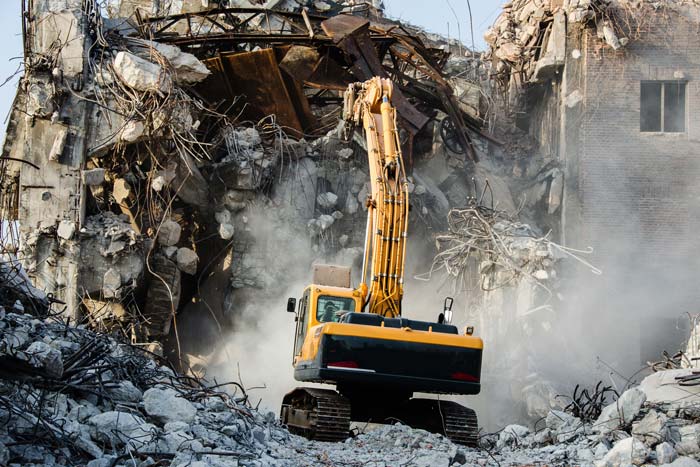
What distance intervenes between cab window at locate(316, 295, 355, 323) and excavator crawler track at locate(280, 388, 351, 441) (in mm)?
954

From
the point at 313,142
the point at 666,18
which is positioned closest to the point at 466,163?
the point at 313,142

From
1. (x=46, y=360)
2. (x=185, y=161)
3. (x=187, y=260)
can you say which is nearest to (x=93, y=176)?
(x=185, y=161)

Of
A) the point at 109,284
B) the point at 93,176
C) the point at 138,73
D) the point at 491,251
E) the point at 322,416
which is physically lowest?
the point at 322,416

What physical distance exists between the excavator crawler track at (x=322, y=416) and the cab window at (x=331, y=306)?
37.6 inches

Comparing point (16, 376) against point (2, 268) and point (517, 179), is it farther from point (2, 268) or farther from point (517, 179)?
point (517, 179)

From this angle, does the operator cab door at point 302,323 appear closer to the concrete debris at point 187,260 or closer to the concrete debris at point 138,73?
the concrete debris at point 187,260

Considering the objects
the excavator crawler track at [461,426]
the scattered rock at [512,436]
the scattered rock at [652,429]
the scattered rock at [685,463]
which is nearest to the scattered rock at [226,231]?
the excavator crawler track at [461,426]

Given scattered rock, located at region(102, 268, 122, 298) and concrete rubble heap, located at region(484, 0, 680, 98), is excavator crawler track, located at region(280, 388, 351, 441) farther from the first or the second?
concrete rubble heap, located at region(484, 0, 680, 98)

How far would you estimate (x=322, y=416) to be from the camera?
10266 millimetres

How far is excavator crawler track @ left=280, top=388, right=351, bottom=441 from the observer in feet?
33.7

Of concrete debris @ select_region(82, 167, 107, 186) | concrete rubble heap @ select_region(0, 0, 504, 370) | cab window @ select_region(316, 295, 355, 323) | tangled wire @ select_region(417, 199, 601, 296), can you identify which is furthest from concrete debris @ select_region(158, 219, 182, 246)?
cab window @ select_region(316, 295, 355, 323)

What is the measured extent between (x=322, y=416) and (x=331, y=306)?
183 centimetres

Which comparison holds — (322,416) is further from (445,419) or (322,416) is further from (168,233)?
(168,233)

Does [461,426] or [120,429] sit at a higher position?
[120,429]
